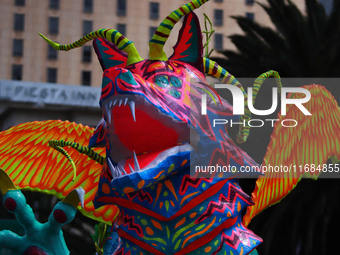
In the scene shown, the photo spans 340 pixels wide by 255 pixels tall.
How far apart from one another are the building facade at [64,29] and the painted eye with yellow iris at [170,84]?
17.6 m

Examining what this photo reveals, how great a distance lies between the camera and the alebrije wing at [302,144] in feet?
12.8

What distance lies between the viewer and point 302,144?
161 inches

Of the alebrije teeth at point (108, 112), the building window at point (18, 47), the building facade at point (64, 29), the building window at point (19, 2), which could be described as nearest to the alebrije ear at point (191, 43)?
the alebrije teeth at point (108, 112)

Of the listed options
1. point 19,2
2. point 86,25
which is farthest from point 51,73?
point 19,2

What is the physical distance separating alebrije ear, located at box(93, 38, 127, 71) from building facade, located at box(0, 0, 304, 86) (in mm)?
17061

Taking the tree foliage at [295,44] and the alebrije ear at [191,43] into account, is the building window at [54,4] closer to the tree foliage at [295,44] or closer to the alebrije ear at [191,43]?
the tree foliage at [295,44]

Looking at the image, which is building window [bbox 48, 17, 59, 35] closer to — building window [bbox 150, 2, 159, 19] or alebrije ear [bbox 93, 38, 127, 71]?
building window [bbox 150, 2, 159, 19]

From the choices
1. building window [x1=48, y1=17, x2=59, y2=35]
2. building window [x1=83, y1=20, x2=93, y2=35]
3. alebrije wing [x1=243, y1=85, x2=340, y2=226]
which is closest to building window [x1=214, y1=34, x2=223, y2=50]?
building window [x1=83, y1=20, x2=93, y2=35]

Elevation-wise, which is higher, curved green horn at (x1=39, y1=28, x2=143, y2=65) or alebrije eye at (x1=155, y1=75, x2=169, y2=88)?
curved green horn at (x1=39, y1=28, x2=143, y2=65)

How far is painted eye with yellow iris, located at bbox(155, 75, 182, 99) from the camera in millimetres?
3070

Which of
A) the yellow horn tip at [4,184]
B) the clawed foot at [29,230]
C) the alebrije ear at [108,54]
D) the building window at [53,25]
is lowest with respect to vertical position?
the clawed foot at [29,230]

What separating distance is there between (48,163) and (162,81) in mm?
1496

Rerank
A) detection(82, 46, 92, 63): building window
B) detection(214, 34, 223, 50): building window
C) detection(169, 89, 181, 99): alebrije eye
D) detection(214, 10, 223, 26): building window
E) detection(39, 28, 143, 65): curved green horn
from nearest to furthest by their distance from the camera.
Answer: detection(169, 89, 181, 99): alebrije eye, detection(39, 28, 143, 65): curved green horn, detection(82, 46, 92, 63): building window, detection(214, 34, 223, 50): building window, detection(214, 10, 223, 26): building window

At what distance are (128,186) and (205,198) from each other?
1.71 feet
